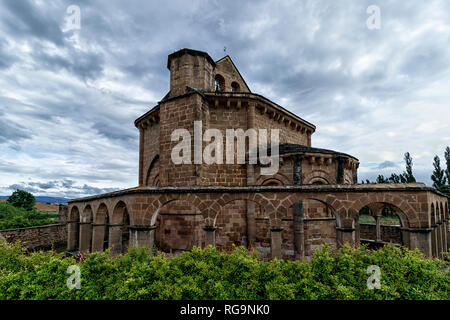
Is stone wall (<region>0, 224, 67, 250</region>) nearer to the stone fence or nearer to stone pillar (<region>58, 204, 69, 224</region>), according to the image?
the stone fence

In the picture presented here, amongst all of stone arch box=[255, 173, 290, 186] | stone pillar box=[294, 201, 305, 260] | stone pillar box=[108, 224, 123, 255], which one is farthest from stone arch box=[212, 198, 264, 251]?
stone pillar box=[108, 224, 123, 255]

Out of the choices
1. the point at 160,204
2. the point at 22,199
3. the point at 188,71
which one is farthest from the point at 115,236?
the point at 22,199

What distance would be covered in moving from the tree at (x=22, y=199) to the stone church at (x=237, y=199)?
21058mm

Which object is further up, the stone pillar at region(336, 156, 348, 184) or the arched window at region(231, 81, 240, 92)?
the arched window at region(231, 81, 240, 92)

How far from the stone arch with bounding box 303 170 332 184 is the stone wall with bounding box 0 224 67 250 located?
49.8ft

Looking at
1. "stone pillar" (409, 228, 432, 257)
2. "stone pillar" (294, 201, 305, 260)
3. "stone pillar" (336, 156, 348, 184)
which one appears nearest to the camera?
"stone pillar" (409, 228, 432, 257)

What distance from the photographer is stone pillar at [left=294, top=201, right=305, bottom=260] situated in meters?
9.73

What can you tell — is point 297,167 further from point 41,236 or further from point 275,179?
point 41,236

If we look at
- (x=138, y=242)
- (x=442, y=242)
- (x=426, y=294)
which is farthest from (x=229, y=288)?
(x=442, y=242)

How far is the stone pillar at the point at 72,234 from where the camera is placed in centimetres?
1327

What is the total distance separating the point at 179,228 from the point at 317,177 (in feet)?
23.0
